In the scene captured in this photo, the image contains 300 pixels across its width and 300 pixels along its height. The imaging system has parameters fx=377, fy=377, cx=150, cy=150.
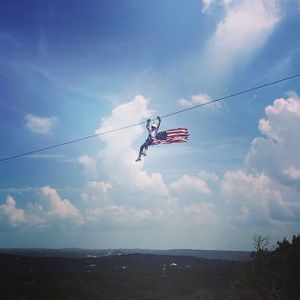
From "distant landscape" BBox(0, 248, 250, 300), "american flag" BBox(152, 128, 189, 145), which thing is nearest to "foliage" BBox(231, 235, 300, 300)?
"distant landscape" BBox(0, 248, 250, 300)

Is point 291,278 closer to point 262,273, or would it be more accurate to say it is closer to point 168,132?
point 262,273

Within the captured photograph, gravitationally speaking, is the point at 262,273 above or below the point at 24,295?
above

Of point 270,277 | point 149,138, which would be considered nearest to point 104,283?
point 270,277

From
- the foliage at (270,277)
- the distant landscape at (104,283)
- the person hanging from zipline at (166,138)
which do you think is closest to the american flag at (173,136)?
the person hanging from zipline at (166,138)

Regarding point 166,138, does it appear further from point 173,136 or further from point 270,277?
point 270,277

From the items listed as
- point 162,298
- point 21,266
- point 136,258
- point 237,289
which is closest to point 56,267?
point 21,266

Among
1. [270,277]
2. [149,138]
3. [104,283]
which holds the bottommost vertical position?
[104,283]

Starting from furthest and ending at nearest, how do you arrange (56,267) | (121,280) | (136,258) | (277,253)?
1. (136,258)
2. (56,267)
3. (121,280)
4. (277,253)

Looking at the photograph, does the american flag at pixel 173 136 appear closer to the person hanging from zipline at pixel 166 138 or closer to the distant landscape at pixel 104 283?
the person hanging from zipline at pixel 166 138

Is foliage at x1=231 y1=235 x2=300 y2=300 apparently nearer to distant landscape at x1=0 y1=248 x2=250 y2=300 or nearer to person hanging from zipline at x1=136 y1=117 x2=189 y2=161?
distant landscape at x1=0 y1=248 x2=250 y2=300
